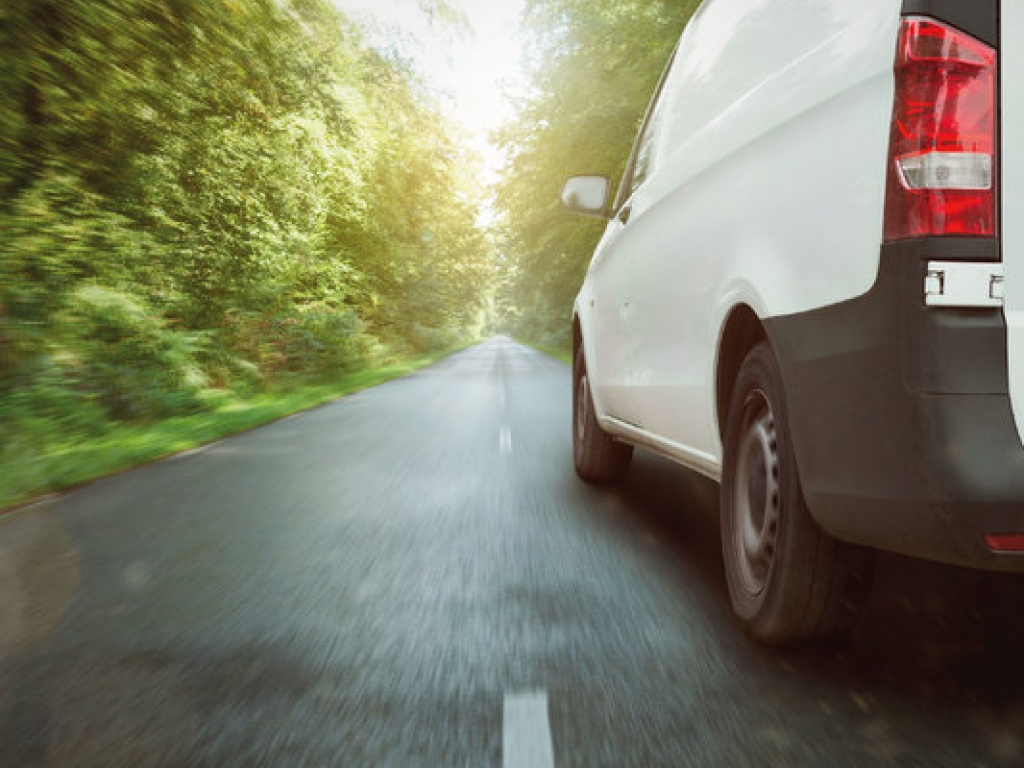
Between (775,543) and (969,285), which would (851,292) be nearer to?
(969,285)

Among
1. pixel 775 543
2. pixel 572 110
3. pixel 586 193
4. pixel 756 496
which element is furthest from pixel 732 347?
pixel 572 110

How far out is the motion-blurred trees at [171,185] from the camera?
760 centimetres

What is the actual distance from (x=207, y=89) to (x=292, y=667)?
8.63 m

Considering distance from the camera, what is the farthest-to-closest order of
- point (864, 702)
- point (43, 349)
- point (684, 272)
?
point (43, 349) < point (684, 272) < point (864, 702)

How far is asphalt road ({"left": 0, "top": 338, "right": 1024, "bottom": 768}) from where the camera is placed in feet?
8.14

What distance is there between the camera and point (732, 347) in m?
3.37

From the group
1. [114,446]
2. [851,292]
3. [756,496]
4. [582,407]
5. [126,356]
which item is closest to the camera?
[851,292]

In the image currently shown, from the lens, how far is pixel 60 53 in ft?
23.5

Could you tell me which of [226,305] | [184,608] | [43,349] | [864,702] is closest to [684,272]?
[864,702]

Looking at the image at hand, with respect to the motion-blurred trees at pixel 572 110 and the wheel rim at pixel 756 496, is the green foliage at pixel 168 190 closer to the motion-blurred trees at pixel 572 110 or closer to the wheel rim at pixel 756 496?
the motion-blurred trees at pixel 572 110

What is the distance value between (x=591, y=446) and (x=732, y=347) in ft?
10.5

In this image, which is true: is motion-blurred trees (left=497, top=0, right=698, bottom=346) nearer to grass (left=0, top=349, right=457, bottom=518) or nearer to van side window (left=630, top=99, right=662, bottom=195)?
grass (left=0, top=349, right=457, bottom=518)

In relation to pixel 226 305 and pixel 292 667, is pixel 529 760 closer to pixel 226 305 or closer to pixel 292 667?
pixel 292 667

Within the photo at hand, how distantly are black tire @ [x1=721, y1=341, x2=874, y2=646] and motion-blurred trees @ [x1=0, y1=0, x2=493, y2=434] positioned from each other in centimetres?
628
